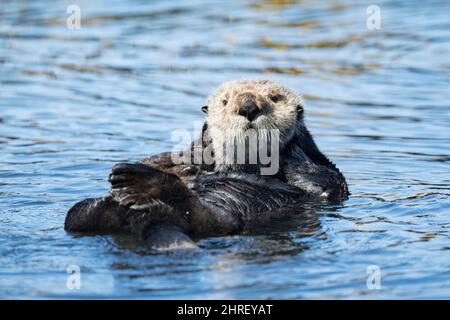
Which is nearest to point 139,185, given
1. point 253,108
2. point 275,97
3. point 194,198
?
point 194,198

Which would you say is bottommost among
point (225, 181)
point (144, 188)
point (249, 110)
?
point (225, 181)

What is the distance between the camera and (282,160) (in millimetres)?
6324

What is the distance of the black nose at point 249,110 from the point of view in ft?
19.5

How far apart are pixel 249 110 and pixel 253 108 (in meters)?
0.03

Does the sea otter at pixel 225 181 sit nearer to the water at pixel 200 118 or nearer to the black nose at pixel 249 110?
the black nose at pixel 249 110

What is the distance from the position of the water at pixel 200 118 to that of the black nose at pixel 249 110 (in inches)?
28.9

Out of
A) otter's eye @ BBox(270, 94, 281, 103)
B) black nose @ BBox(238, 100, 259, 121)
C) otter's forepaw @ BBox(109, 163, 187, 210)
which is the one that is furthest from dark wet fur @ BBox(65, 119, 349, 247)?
black nose @ BBox(238, 100, 259, 121)

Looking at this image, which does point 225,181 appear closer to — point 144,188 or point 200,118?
point 144,188

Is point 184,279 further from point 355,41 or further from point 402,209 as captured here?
point 355,41

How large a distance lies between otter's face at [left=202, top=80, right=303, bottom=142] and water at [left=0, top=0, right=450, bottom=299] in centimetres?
66

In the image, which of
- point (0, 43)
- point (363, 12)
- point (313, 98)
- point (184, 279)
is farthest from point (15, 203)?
point (363, 12)

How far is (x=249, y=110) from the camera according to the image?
5.93 meters

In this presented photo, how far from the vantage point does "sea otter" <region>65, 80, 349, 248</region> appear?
5.19 metres

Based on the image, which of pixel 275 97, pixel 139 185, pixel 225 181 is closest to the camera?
pixel 139 185
